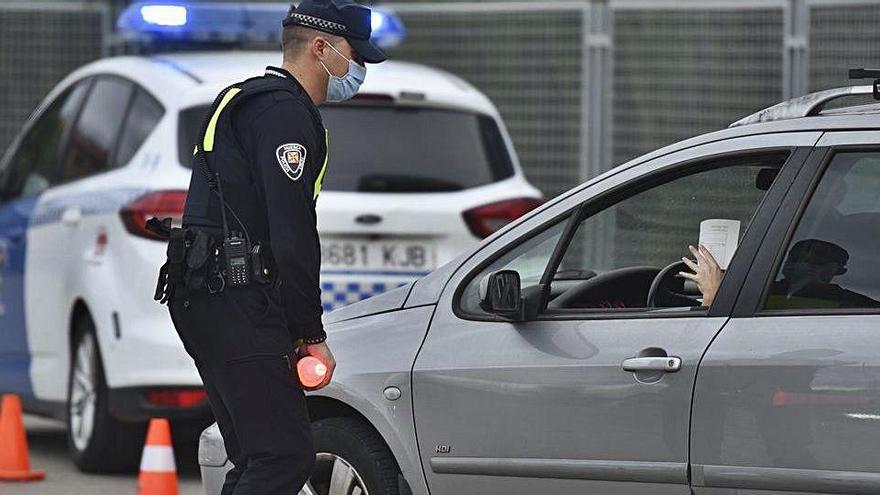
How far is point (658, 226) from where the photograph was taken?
559 centimetres

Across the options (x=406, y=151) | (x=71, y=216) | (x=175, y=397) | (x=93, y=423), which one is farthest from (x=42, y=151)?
(x=406, y=151)

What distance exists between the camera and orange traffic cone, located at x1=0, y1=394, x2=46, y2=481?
811 centimetres

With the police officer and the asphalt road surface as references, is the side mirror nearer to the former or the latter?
the police officer

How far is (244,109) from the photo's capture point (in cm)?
490

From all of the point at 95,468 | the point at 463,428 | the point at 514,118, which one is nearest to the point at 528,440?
the point at 463,428

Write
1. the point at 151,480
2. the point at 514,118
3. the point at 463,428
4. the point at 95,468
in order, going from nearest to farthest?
the point at 463,428
the point at 151,480
the point at 95,468
the point at 514,118

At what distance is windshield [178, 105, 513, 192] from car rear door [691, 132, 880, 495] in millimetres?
3238

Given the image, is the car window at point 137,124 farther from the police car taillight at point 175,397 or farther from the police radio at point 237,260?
the police radio at point 237,260

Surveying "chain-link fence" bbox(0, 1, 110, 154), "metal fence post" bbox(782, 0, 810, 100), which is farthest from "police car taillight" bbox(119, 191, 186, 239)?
"chain-link fence" bbox(0, 1, 110, 154)

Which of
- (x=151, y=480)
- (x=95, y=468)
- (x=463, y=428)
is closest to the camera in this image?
(x=463, y=428)

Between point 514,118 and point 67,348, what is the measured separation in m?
4.37

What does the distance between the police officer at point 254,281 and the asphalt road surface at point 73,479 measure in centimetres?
299

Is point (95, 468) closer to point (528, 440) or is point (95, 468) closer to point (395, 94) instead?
point (395, 94)

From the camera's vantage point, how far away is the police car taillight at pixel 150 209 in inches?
301
